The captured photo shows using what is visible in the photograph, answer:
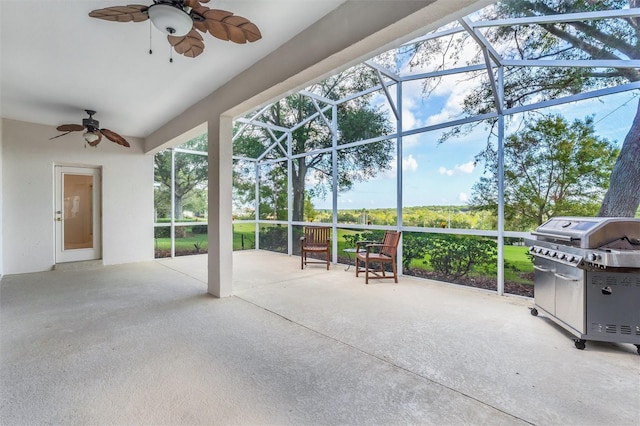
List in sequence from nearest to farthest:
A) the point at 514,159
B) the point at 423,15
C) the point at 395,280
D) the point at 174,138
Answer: the point at 423,15 < the point at 514,159 < the point at 395,280 < the point at 174,138

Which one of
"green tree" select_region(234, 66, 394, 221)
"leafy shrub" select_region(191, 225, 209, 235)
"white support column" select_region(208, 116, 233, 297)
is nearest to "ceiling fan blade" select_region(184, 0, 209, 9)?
"white support column" select_region(208, 116, 233, 297)

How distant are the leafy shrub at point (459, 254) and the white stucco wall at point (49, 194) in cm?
597

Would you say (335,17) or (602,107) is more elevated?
(335,17)

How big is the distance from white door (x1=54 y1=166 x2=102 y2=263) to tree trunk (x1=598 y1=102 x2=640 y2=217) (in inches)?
322

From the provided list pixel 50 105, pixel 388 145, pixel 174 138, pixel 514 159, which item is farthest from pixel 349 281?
pixel 50 105

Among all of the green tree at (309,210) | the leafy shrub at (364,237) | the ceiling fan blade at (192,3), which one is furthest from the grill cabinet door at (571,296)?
the green tree at (309,210)

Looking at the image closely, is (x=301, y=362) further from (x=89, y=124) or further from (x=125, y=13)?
(x=89, y=124)

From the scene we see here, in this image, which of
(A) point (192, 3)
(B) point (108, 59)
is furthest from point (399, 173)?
(B) point (108, 59)

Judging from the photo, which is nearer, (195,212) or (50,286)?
(50,286)

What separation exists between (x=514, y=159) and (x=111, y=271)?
22.1 feet

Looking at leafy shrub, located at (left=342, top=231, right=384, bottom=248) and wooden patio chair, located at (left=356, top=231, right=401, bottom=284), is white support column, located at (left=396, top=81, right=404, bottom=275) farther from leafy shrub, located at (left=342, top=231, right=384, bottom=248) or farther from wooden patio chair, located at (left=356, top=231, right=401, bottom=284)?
leafy shrub, located at (left=342, top=231, right=384, bottom=248)

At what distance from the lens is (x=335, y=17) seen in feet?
7.38

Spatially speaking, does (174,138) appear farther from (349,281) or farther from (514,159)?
(514,159)

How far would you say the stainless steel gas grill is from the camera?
2275 mm
